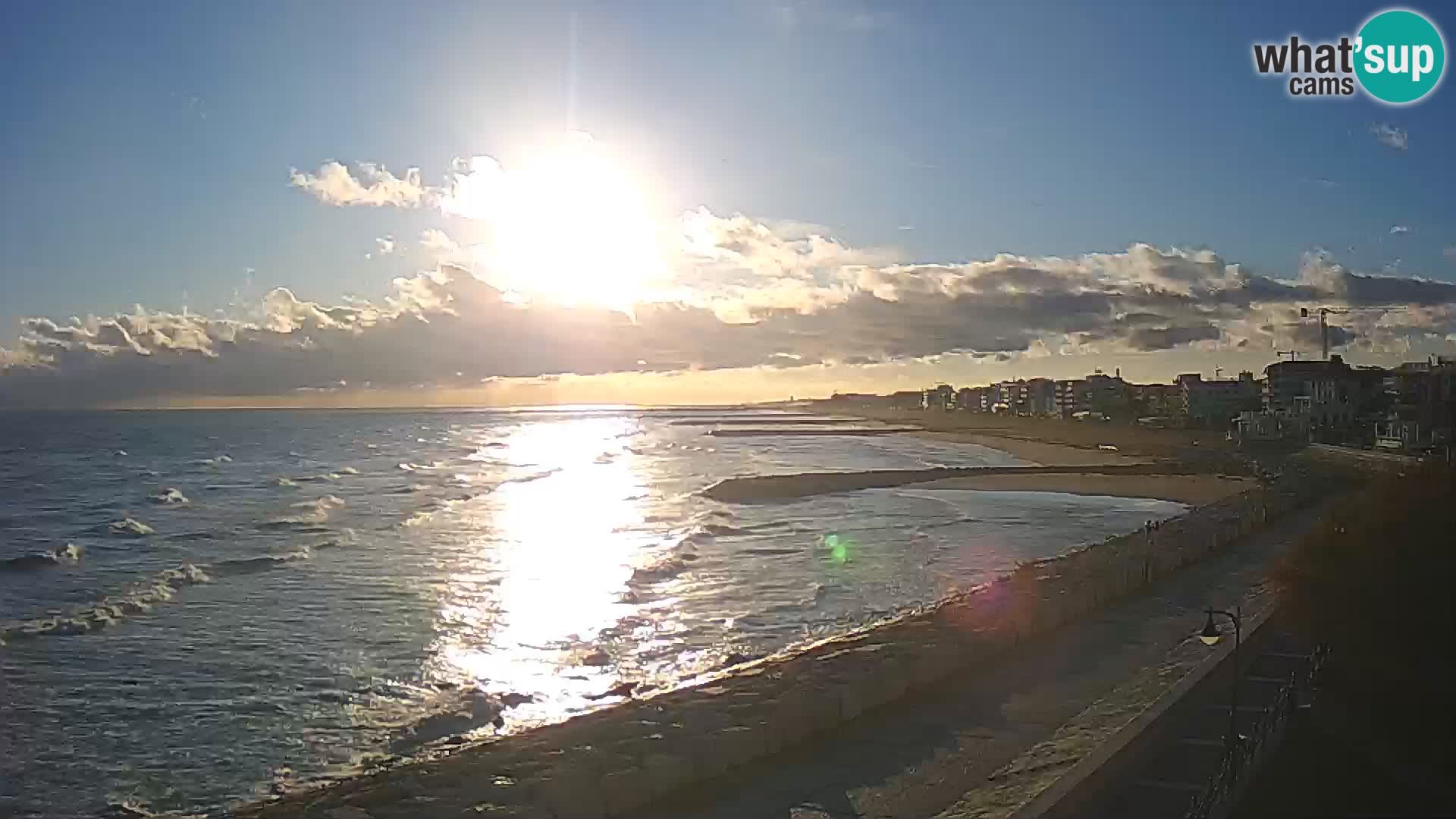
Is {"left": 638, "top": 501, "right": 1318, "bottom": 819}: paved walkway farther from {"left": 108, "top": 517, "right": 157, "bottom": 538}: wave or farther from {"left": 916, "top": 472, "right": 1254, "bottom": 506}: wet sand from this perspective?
{"left": 916, "top": 472, "right": 1254, "bottom": 506}: wet sand

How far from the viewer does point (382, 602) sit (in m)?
22.0

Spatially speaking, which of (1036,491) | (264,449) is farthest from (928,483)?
(264,449)

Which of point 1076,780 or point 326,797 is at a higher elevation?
point 1076,780

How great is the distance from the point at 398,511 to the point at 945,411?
16199 cm

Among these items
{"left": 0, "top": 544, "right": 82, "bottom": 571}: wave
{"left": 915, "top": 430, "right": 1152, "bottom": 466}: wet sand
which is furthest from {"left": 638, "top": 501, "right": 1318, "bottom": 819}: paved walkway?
{"left": 915, "top": 430, "right": 1152, "bottom": 466}: wet sand

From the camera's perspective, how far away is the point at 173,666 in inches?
663

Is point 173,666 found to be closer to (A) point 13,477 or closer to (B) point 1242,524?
(B) point 1242,524

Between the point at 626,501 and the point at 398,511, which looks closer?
the point at 398,511

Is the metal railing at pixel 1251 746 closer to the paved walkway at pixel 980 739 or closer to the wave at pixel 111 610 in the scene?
the paved walkway at pixel 980 739

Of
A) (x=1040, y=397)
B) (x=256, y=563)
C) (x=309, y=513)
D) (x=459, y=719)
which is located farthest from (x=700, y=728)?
(x=1040, y=397)

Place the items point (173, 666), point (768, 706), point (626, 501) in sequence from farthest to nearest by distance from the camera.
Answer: point (626, 501) → point (173, 666) → point (768, 706)

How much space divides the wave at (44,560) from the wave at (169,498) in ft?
41.9

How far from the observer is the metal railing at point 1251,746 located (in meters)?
8.60

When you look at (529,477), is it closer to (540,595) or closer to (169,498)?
(169,498)
